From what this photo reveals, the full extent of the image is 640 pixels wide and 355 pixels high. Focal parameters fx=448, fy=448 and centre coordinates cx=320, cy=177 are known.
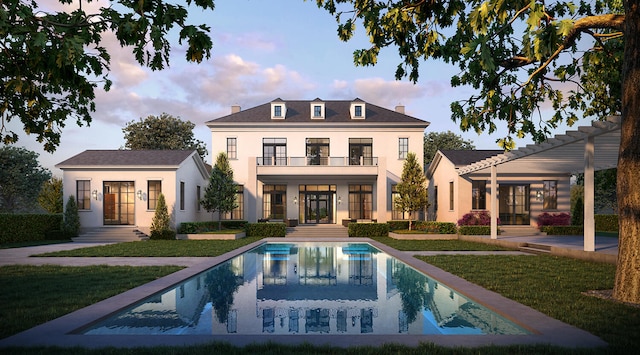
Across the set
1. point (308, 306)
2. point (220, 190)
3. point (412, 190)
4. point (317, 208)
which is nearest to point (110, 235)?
point (220, 190)

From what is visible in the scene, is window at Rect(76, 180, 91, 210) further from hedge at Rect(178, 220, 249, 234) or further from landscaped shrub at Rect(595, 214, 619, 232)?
landscaped shrub at Rect(595, 214, 619, 232)

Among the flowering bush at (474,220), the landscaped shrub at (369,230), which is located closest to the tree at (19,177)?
the landscaped shrub at (369,230)

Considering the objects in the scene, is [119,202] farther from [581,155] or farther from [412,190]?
[581,155]

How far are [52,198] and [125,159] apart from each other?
7268 millimetres

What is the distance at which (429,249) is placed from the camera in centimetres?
1867

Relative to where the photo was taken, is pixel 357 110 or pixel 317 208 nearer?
pixel 317 208

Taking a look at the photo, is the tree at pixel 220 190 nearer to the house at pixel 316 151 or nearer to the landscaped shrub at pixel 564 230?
the house at pixel 316 151

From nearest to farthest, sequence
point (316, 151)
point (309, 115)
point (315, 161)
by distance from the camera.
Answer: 1. point (315, 161)
2. point (316, 151)
3. point (309, 115)

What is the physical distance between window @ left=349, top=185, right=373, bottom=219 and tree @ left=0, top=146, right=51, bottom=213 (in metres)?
32.8

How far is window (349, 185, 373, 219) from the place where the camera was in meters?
31.8

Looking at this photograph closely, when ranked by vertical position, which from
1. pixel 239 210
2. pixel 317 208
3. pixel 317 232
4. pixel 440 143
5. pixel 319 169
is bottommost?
pixel 317 232

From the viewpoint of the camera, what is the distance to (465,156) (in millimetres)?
27641

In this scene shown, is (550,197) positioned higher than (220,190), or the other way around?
(220,190)

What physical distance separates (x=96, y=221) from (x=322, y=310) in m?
21.5
